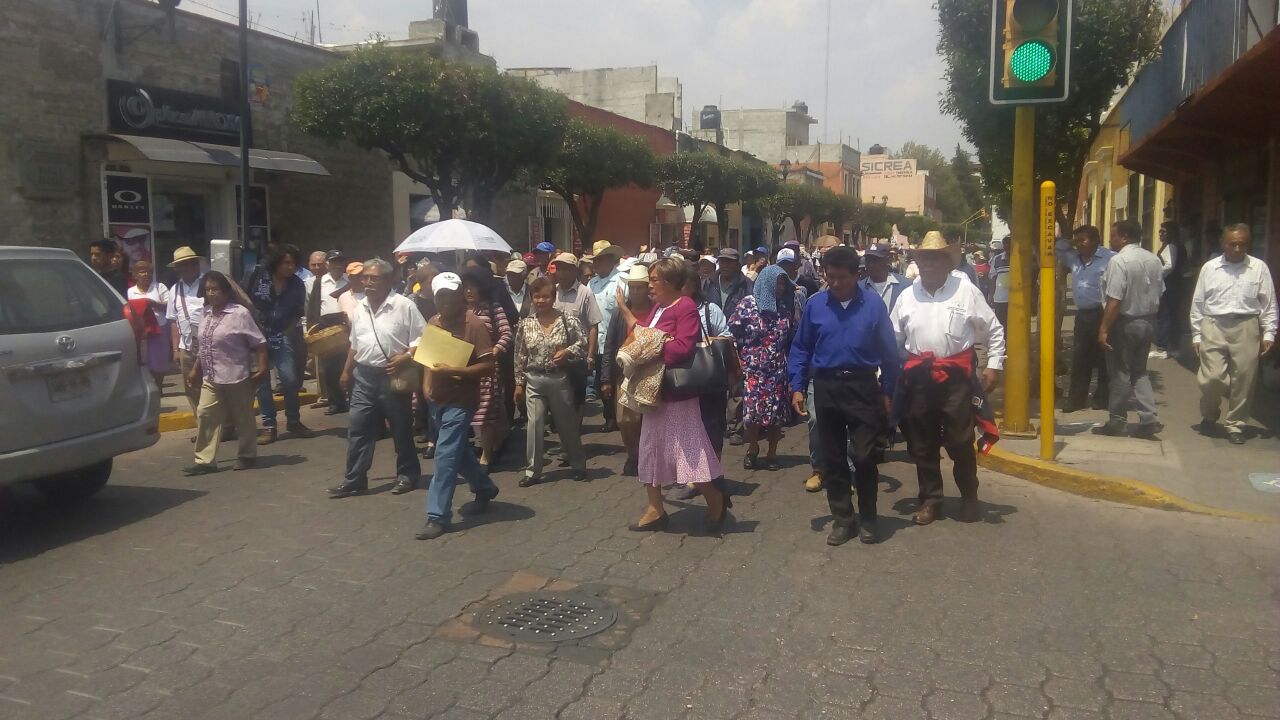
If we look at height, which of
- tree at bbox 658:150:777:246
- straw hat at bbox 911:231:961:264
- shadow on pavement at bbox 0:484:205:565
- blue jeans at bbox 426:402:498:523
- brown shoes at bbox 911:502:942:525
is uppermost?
tree at bbox 658:150:777:246

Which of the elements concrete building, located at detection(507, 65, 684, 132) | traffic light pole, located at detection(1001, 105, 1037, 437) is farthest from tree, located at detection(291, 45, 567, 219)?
concrete building, located at detection(507, 65, 684, 132)

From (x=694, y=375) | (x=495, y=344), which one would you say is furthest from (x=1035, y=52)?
(x=495, y=344)

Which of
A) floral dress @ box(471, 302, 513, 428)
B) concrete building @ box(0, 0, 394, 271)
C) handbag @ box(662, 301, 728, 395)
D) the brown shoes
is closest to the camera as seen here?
handbag @ box(662, 301, 728, 395)

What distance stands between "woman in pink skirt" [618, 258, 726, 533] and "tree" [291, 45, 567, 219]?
12.5 metres

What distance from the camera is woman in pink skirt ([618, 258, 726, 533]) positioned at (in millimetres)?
6102

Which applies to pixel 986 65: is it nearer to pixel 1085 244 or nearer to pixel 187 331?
pixel 1085 244

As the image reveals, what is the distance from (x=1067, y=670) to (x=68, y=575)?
16.8 feet

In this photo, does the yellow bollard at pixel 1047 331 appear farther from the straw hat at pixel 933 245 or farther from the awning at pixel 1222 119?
the awning at pixel 1222 119

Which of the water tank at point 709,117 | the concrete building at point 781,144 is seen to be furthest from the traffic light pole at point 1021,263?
Answer: the concrete building at point 781,144

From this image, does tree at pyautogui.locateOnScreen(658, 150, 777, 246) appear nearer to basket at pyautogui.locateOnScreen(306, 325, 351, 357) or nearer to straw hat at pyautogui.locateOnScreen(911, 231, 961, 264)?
basket at pyautogui.locateOnScreen(306, 325, 351, 357)

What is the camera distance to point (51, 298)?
652 cm

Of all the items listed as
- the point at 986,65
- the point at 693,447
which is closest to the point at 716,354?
the point at 693,447

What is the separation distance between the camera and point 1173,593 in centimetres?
512

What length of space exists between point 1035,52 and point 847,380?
3273 millimetres
